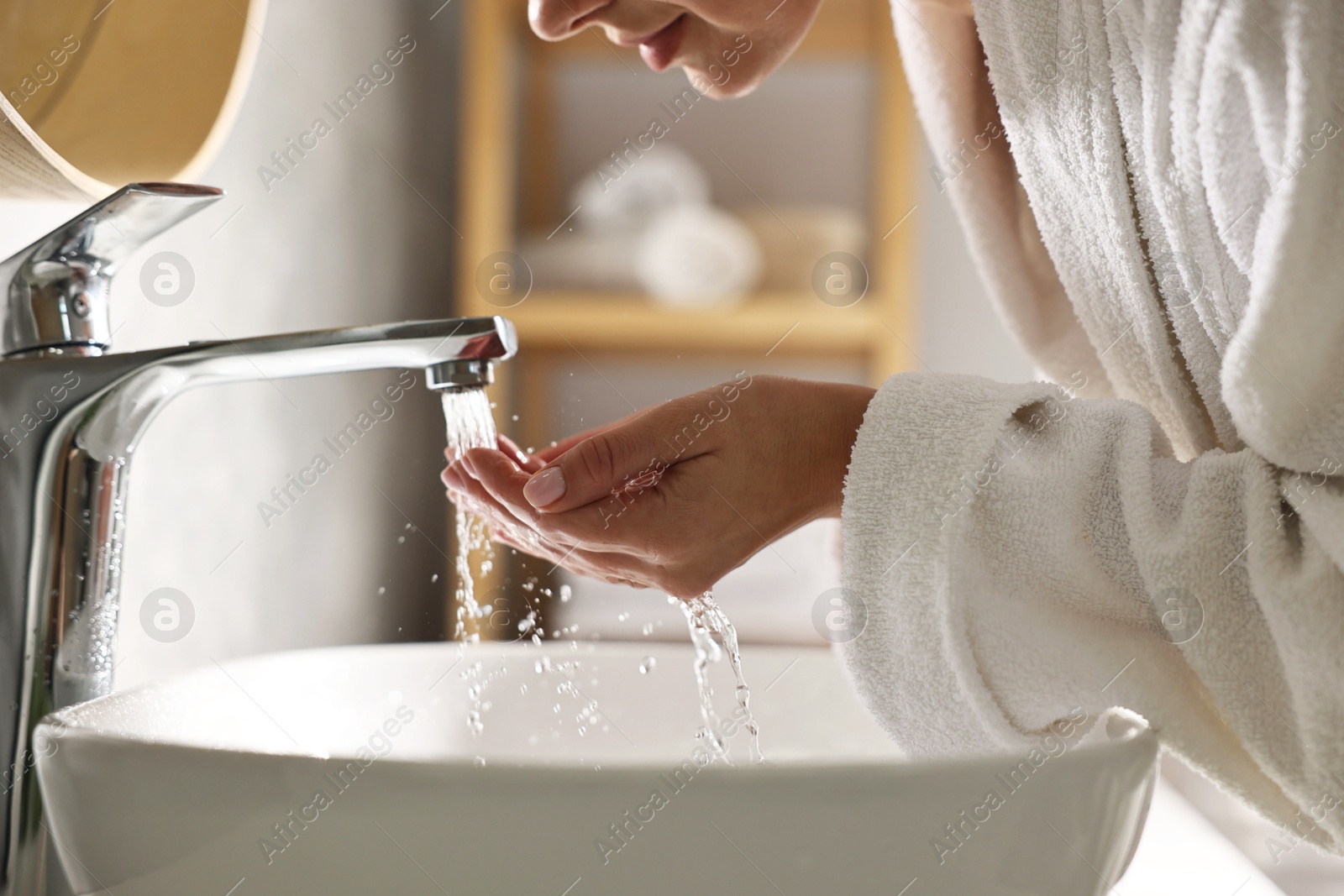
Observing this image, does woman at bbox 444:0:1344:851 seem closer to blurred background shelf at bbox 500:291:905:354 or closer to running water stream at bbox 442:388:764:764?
running water stream at bbox 442:388:764:764

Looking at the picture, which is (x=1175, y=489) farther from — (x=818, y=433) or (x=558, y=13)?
(x=558, y=13)

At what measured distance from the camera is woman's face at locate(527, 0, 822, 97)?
57 cm

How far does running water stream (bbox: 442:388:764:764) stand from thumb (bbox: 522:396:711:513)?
0.12 ft

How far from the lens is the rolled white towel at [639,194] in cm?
120

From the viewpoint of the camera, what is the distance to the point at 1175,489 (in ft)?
1.27

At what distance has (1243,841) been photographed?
604mm

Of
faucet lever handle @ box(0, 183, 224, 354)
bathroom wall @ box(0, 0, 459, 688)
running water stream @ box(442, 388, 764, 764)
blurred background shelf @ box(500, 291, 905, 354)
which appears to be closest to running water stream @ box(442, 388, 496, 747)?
running water stream @ box(442, 388, 764, 764)

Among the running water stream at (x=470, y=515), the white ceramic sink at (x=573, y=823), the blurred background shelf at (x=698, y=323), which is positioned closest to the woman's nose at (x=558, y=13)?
the running water stream at (x=470, y=515)

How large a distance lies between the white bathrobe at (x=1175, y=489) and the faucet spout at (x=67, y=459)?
6.5 inches

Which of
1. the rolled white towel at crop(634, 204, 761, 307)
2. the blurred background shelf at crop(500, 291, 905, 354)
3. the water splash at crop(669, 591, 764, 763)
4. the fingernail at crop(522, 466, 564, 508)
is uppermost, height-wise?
the rolled white towel at crop(634, 204, 761, 307)

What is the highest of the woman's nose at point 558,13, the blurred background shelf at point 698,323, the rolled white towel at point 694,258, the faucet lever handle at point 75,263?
the woman's nose at point 558,13

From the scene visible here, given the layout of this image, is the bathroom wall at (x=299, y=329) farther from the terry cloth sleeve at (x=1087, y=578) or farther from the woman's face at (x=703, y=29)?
the terry cloth sleeve at (x=1087, y=578)

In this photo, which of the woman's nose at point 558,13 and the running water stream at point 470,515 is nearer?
the running water stream at point 470,515

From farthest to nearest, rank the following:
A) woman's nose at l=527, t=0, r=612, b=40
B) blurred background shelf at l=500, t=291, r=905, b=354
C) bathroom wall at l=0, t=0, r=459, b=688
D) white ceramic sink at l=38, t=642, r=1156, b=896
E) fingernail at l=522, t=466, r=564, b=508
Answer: blurred background shelf at l=500, t=291, r=905, b=354
bathroom wall at l=0, t=0, r=459, b=688
woman's nose at l=527, t=0, r=612, b=40
fingernail at l=522, t=466, r=564, b=508
white ceramic sink at l=38, t=642, r=1156, b=896
